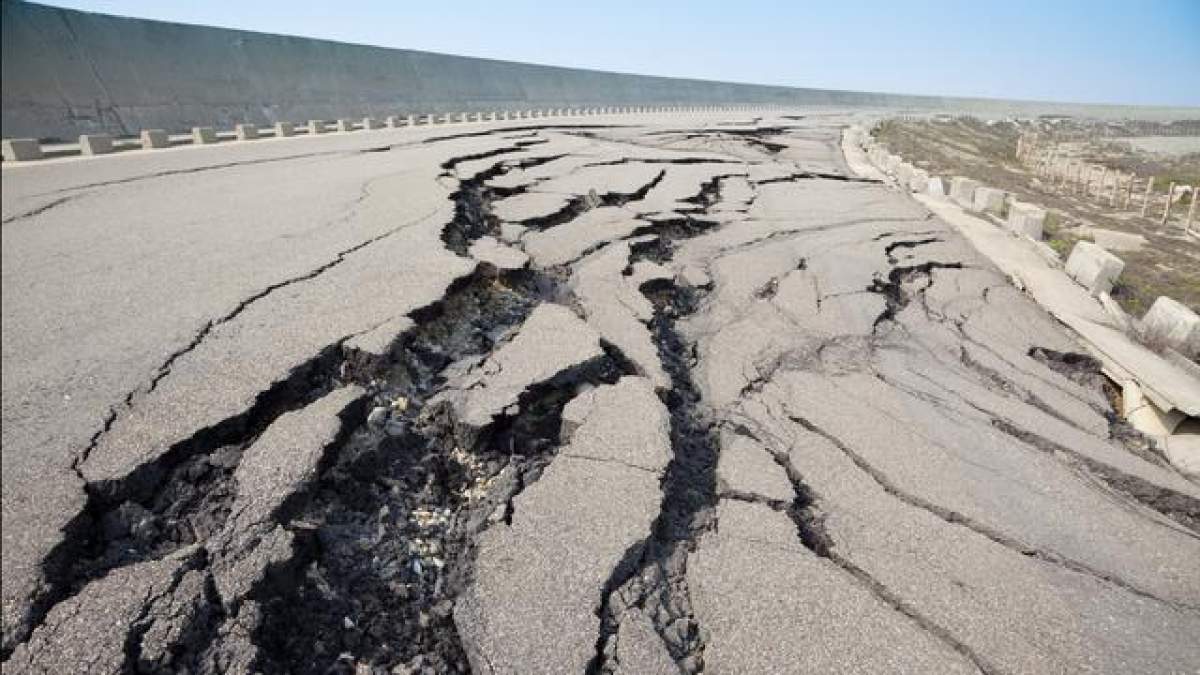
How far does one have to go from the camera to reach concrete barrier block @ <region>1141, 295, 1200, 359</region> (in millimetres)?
4148

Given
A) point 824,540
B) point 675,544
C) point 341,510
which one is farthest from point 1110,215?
point 341,510

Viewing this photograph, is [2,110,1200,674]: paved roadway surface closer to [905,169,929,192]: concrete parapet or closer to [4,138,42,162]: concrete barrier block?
[4,138,42,162]: concrete barrier block

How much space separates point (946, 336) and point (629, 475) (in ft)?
8.71

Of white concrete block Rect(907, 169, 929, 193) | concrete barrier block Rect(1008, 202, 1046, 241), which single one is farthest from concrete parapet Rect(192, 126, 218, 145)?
concrete barrier block Rect(1008, 202, 1046, 241)

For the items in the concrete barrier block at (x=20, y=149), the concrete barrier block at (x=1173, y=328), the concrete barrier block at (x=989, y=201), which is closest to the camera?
the concrete barrier block at (x=1173, y=328)

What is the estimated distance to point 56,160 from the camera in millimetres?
7523

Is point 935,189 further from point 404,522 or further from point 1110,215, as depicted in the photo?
point 404,522

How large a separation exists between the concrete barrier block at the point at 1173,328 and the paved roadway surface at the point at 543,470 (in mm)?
649

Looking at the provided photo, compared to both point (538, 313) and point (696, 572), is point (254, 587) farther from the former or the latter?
point (538, 313)

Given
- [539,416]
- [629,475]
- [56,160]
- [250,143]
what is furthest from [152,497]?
[250,143]

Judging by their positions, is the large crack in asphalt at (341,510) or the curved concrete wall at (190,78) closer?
the large crack in asphalt at (341,510)

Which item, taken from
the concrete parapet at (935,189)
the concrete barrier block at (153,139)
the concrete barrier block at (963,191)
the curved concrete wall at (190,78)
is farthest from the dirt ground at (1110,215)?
the curved concrete wall at (190,78)

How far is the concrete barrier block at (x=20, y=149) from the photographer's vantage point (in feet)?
23.4

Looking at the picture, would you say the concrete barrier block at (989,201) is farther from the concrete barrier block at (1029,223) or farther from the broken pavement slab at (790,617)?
the broken pavement slab at (790,617)
